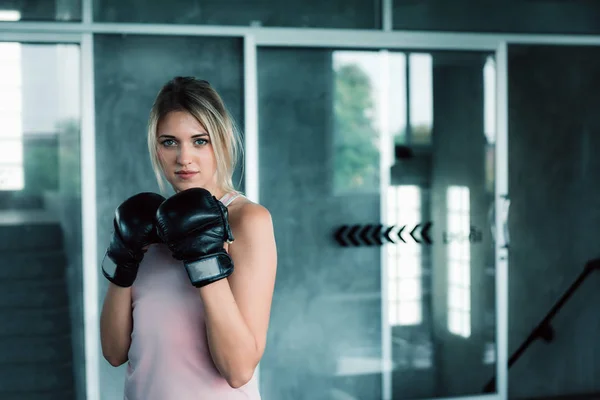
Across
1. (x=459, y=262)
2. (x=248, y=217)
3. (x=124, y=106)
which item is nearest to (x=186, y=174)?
(x=248, y=217)

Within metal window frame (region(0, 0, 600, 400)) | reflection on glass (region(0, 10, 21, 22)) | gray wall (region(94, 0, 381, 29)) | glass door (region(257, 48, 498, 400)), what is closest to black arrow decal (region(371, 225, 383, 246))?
glass door (region(257, 48, 498, 400))

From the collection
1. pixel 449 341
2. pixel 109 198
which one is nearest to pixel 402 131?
pixel 449 341

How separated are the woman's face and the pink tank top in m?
0.16

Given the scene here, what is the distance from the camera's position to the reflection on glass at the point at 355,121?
10.8 feet

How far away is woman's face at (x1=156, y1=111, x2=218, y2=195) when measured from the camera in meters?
1.20

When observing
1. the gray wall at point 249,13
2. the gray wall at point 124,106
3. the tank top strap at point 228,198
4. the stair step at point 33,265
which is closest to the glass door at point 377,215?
the gray wall at point 249,13

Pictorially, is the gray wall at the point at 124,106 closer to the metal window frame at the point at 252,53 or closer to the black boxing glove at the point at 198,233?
the metal window frame at the point at 252,53

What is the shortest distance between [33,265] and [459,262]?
201 cm

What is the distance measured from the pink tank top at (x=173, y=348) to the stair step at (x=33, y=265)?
2044mm

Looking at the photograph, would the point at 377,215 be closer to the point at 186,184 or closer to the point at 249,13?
the point at 249,13

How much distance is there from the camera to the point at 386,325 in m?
3.40

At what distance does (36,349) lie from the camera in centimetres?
311

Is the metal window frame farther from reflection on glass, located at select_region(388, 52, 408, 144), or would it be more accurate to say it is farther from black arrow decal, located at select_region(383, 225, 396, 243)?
black arrow decal, located at select_region(383, 225, 396, 243)

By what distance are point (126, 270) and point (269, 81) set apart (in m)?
2.14
